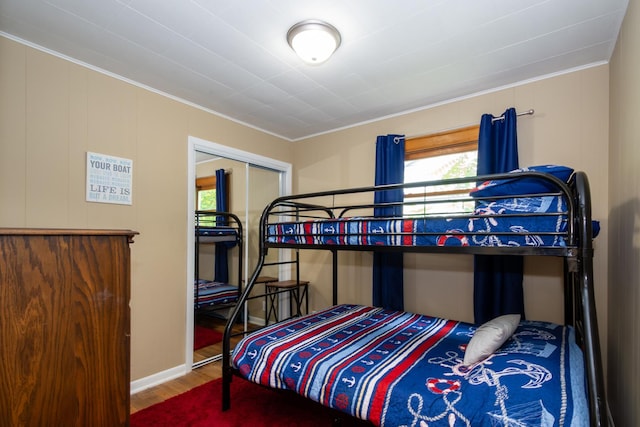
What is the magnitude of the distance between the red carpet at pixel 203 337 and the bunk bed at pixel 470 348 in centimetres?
90

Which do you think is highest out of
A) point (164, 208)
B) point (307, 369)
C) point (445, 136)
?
point (445, 136)

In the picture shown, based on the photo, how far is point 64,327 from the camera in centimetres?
123

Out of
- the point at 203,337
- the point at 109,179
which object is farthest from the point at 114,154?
the point at 203,337

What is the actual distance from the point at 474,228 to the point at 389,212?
1.37 m

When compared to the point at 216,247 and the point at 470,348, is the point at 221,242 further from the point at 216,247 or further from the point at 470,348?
the point at 470,348

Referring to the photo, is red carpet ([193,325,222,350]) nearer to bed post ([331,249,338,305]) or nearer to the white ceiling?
bed post ([331,249,338,305])

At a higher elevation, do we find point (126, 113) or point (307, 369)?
point (126, 113)

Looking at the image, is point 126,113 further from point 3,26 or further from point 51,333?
point 51,333

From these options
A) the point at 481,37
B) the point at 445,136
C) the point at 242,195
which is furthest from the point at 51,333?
the point at 445,136

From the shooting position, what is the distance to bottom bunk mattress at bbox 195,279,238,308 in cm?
294

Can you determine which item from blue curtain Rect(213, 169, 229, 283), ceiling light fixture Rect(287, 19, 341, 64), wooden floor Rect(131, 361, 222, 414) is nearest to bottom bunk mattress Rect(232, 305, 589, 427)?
wooden floor Rect(131, 361, 222, 414)

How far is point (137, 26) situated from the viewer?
1812 millimetres

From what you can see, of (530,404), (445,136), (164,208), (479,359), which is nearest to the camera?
(530,404)

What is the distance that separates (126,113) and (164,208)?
0.76 m
